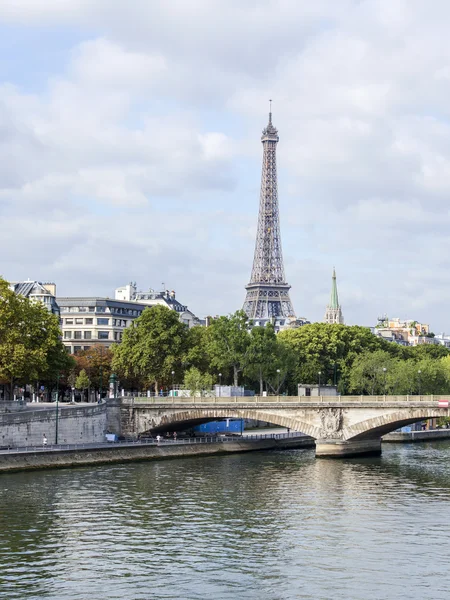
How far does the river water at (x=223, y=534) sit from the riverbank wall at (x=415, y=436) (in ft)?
121

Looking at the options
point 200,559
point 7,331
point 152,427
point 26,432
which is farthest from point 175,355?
point 200,559

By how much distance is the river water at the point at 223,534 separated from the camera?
127 feet

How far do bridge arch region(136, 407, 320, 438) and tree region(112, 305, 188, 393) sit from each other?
17.0 metres

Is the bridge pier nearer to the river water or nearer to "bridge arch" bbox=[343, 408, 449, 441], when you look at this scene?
"bridge arch" bbox=[343, 408, 449, 441]

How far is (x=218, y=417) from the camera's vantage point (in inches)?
3661

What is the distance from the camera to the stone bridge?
8519 cm

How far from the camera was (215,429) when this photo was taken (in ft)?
357

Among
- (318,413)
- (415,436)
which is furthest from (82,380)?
(318,413)

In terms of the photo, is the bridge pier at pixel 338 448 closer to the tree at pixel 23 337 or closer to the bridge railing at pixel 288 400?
the bridge railing at pixel 288 400

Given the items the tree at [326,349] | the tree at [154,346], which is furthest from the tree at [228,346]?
the tree at [326,349]

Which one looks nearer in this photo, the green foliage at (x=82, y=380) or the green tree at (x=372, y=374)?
the green tree at (x=372, y=374)

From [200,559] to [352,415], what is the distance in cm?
4693

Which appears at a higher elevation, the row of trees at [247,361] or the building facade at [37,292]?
the building facade at [37,292]

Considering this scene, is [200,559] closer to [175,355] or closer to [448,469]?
[448,469]
